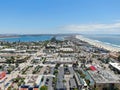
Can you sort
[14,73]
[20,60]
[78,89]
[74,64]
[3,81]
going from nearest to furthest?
[78,89]
[3,81]
[14,73]
[74,64]
[20,60]

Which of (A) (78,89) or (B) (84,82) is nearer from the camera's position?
(A) (78,89)

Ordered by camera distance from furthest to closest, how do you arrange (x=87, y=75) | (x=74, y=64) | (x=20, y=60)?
(x=20, y=60), (x=74, y=64), (x=87, y=75)

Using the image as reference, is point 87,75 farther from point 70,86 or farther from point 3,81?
point 3,81

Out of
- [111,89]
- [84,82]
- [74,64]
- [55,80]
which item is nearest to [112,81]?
[111,89]

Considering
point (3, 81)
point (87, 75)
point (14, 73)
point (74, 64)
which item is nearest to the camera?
point (3, 81)

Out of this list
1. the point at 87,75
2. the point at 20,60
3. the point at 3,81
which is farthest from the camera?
the point at 20,60

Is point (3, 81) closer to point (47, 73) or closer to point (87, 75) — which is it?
point (47, 73)

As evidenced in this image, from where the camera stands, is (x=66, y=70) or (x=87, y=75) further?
(x=66, y=70)

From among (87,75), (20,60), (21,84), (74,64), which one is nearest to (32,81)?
(21,84)
